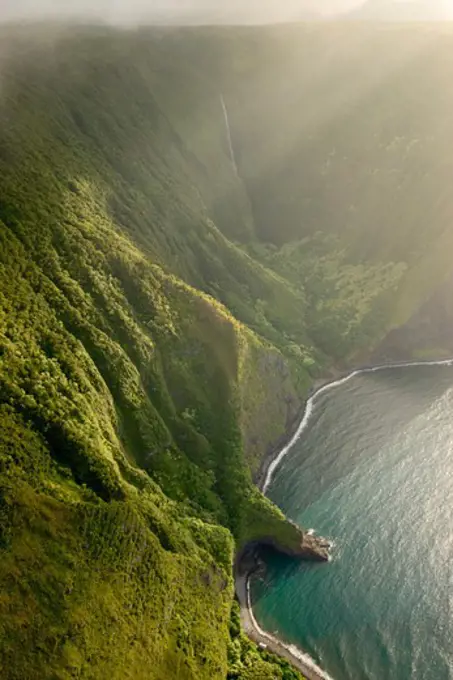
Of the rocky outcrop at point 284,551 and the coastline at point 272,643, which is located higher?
the rocky outcrop at point 284,551

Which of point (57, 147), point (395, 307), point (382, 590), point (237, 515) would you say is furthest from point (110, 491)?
point (395, 307)

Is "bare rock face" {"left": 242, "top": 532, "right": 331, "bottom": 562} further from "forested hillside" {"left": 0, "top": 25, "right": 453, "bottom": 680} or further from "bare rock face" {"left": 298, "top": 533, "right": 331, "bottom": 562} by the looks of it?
"forested hillside" {"left": 0, "top": 25, "right": 453, "bottom": 680}

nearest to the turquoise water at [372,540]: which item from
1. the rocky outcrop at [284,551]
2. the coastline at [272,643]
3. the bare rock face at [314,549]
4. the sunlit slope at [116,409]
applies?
the coastline at [272,643]

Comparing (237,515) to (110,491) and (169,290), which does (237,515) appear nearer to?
(110,491)

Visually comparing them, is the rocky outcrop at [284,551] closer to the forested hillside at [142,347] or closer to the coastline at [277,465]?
the coastline at [277,465]

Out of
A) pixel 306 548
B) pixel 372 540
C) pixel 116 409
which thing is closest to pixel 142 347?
pixel 116 409

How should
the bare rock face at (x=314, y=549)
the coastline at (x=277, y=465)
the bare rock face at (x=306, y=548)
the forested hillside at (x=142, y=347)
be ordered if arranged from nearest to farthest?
the forested hillside at (x=142, y=347) → the coastline at (x=277, y=465) → the bare rock face at (x=314, y=549) → the bare rock face at (x=306, y=548)

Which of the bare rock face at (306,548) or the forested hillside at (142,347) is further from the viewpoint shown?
the bare rock face at (306,548)
